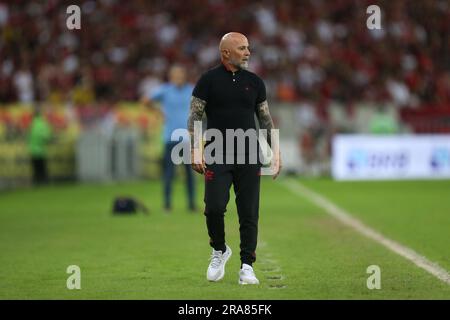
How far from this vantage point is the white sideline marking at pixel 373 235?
9.16 meters

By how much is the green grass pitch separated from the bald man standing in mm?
398

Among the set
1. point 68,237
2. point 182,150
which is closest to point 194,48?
point 182,150

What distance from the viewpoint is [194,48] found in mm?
34969

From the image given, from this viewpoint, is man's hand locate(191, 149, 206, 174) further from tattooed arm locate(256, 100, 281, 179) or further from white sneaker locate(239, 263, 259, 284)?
white sneaker locate(239, 263, 259, 284)

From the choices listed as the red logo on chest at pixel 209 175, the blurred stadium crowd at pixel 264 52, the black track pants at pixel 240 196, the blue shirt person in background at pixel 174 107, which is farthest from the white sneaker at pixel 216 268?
the blurred stadium crowd at pixel 264 52

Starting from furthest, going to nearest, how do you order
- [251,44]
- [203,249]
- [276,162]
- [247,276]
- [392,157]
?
[251,44] < [392,157] < [203,249] < [276,162] < [247,276]

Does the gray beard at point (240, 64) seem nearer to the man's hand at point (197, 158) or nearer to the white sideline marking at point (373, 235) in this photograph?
the man's hand at point (197, 158)

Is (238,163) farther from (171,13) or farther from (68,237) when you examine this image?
(171,13)

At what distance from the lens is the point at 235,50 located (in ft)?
27.7

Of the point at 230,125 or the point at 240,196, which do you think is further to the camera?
the point at 240,196

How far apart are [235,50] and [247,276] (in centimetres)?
179

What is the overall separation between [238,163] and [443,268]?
6.93 feet

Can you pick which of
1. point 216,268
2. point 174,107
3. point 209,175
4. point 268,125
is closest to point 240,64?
point 268,125

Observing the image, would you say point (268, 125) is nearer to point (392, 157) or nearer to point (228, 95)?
point (228, 95)
